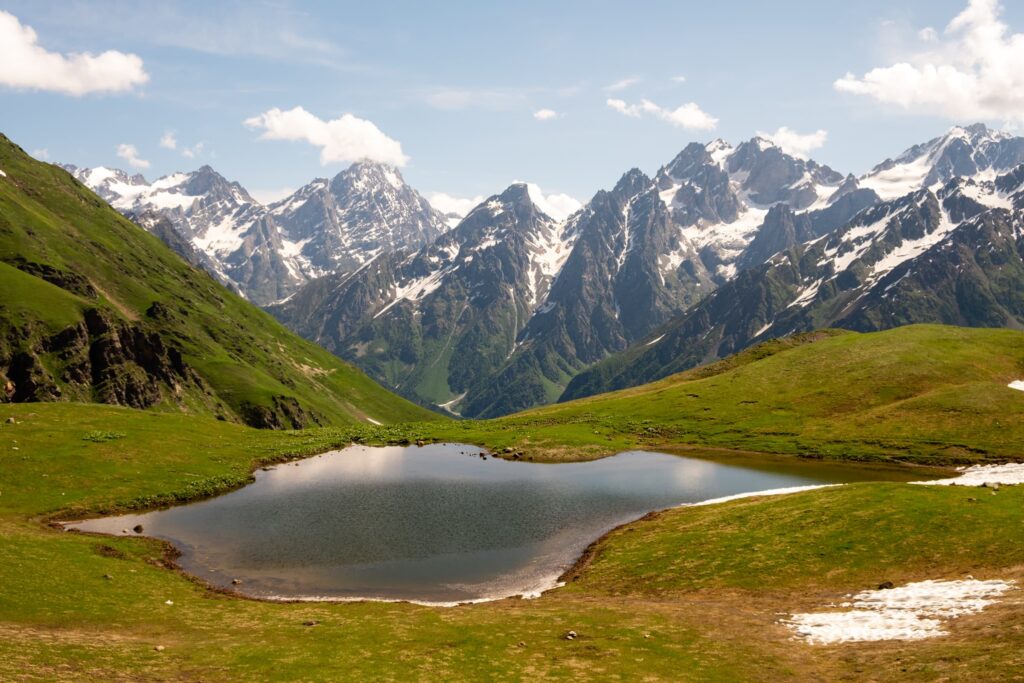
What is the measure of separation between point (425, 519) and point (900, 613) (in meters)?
49.0

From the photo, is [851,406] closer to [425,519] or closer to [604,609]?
[425,519]

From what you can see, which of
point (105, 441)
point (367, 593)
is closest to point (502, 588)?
point (367, 593)

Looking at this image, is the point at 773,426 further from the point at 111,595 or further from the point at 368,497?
the point at 111,595

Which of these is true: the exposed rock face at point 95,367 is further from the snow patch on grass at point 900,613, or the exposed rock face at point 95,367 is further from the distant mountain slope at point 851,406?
the snow patch on grass at point 900,613

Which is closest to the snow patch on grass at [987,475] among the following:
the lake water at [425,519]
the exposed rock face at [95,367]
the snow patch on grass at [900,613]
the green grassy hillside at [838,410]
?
the green grassy hillside at [838,410]

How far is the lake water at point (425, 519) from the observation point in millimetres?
56969

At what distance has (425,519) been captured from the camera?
246 feet

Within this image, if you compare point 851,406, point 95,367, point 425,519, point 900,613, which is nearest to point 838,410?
point 851,406

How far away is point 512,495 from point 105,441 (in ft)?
195

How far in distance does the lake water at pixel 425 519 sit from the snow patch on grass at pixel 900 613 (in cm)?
2229

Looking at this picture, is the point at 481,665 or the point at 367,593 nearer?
the point at 481,665

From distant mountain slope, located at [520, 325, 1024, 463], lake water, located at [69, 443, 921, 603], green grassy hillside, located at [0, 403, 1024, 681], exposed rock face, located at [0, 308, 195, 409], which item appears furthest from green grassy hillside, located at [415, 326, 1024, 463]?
exposed rock face, located at [0, 308, 195, 409]

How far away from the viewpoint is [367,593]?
175 ft

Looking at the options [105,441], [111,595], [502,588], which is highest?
[105,441]
